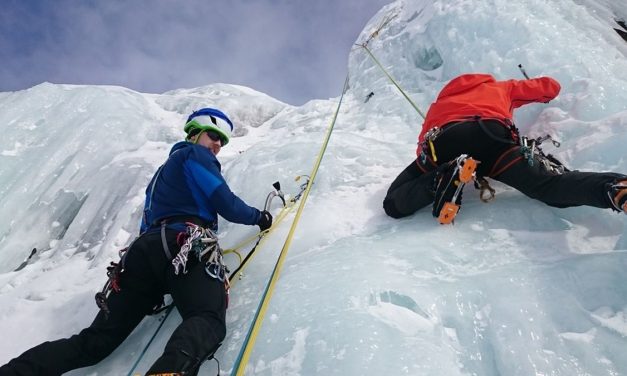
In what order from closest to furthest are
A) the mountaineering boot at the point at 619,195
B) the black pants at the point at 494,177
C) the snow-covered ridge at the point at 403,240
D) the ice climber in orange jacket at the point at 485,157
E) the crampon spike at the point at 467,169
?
the snow-covered ridge at the point at 403,240 < the mountaineering boot at the point at 619,195 < the black pants at the point at 494,177 < the ice climber in orange jacket at the point at 485,157 < the crampon spike at the point at 467,169

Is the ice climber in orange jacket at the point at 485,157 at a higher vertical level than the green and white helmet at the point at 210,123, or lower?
lower

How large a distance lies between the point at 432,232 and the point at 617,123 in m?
1.53

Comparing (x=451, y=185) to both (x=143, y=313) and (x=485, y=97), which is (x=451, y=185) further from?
(x=143, y=313)

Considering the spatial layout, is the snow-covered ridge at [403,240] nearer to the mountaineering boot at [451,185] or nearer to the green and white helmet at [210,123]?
the mountaineering boot at [451,185]

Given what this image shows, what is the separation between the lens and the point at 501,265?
84.4 inches

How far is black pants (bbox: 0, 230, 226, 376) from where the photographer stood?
1.95 meters

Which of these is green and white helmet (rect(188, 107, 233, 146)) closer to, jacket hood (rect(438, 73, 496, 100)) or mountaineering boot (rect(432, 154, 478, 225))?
mountaineering boot (rect(432, 154, 478, 225))

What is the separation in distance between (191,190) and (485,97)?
89.6 inches

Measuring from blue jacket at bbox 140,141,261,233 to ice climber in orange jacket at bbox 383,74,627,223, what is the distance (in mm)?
1275

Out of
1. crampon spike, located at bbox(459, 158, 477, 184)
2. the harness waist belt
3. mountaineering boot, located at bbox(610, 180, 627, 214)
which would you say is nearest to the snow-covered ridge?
mountaineering boot, located at bbox(610, 180, 627, 214)

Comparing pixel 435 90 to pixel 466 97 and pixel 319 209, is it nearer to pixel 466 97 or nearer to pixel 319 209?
pixel 466 97

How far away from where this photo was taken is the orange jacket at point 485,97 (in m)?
2.98

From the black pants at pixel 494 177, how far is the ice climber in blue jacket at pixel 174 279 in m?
1.12

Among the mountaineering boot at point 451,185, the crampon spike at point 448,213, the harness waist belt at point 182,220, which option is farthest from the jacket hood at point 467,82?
the harness waist belt at point 182,220
